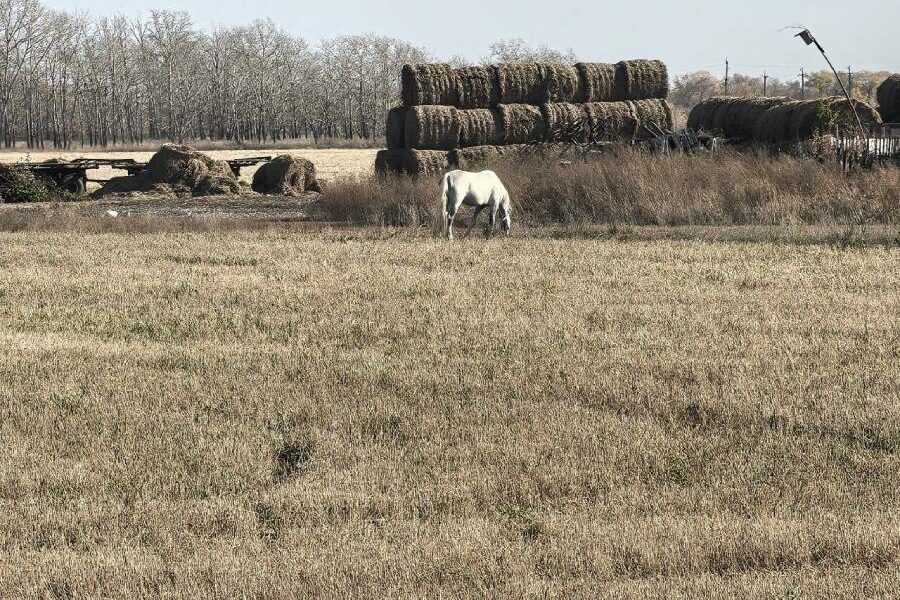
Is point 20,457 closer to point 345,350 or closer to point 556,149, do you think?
point 345,350

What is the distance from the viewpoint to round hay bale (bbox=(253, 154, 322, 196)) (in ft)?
97.8

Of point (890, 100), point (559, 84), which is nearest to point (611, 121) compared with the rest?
point (559, 84)

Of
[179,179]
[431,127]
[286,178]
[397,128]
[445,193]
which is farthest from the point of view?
[286,178]

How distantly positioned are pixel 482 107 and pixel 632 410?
1956 centimetres

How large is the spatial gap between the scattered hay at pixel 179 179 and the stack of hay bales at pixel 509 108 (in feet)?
16.2

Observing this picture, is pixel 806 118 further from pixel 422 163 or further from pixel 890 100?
pixel 422 163

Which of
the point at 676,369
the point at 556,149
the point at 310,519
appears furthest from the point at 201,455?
the point at 556,149

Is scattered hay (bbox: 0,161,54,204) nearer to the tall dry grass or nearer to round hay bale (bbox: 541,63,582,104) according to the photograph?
the tall dry grass

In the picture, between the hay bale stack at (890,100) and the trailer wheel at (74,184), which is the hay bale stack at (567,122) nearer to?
the hay bale stack at (890,100)

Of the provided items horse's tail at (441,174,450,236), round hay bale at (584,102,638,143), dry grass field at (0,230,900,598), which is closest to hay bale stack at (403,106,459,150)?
round hay bale at (584,102,638,143)

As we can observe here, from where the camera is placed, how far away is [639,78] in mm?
28188

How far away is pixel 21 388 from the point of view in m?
8.60

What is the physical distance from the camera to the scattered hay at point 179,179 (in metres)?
29.1

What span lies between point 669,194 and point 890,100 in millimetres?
14202
